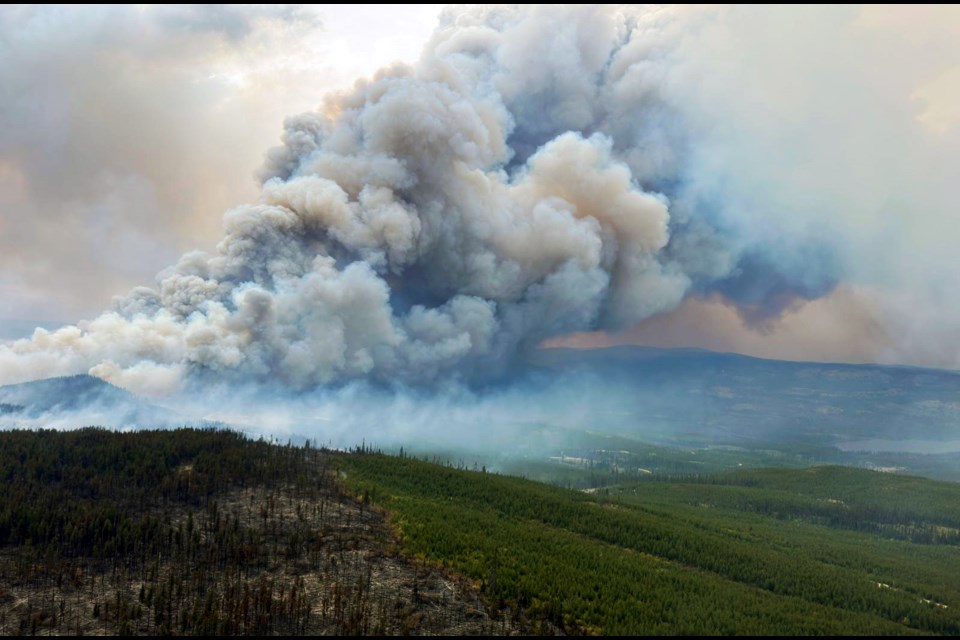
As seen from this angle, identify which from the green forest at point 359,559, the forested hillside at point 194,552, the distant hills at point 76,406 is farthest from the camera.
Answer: the distant hills at point 76,406

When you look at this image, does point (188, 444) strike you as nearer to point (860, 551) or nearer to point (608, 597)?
point (608, 597)

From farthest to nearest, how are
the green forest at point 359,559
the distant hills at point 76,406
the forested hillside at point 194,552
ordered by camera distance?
the distant hills at point 76,406 → the green forest at point 359,559 → the forested hillside at point 194,552

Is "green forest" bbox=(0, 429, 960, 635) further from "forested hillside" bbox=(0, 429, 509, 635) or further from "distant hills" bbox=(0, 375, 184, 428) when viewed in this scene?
"distant hills" bbox=(0, 375, 184, 428)

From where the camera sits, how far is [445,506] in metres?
90.8

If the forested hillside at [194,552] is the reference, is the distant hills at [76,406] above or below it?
above

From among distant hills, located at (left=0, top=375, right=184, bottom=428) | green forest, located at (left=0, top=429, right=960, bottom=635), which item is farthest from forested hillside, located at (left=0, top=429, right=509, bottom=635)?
distant hills, located at (left=0, top=375, right=184, bottom=428)

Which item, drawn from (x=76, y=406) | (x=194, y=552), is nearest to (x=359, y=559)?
(x=194, y=552)

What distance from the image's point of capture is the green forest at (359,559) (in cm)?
5344

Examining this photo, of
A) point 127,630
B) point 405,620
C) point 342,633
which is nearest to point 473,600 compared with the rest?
point 405,620

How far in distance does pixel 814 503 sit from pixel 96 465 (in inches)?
6862

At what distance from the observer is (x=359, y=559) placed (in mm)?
63750

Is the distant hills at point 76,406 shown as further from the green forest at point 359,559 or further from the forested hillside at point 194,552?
the forested hillside at point 194,552

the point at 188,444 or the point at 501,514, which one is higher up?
the point at 188,444

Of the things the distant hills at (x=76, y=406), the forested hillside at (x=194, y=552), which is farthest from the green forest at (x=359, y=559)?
the distant hills at (x=76, y=406)
